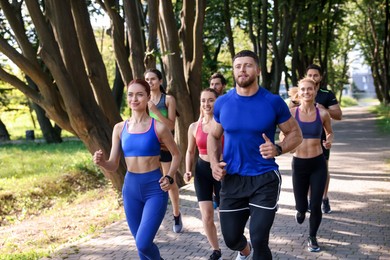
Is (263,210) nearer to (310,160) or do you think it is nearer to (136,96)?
(136,96)

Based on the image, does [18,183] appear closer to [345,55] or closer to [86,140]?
[86,140]

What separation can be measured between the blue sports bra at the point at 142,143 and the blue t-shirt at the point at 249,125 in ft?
2.78

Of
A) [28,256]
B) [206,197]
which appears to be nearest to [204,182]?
[206,197]

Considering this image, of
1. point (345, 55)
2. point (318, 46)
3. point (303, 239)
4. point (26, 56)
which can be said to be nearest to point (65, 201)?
point (26, 56)

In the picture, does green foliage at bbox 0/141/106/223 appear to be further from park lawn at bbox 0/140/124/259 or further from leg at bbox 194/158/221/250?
leg at bbox 194/158/221/250

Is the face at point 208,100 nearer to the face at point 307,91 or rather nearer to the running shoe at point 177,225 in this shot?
the face at point 307,91

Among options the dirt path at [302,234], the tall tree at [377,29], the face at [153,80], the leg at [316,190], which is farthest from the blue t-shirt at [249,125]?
the tall tree at [377,29]

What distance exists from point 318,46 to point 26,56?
30.1m

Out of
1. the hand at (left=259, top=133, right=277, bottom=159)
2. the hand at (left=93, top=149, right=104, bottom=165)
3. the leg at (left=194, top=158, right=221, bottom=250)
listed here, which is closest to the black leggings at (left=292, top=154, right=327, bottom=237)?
the leg at (left=194, top=158, right=221, bottom=250)

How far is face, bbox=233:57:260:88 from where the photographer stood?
15.5ft

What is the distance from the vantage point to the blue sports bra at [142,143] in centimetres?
539

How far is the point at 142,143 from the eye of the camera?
5.40 m

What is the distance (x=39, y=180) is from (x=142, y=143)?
9152 mm

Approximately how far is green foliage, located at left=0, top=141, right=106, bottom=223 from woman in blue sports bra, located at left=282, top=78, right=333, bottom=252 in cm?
700
